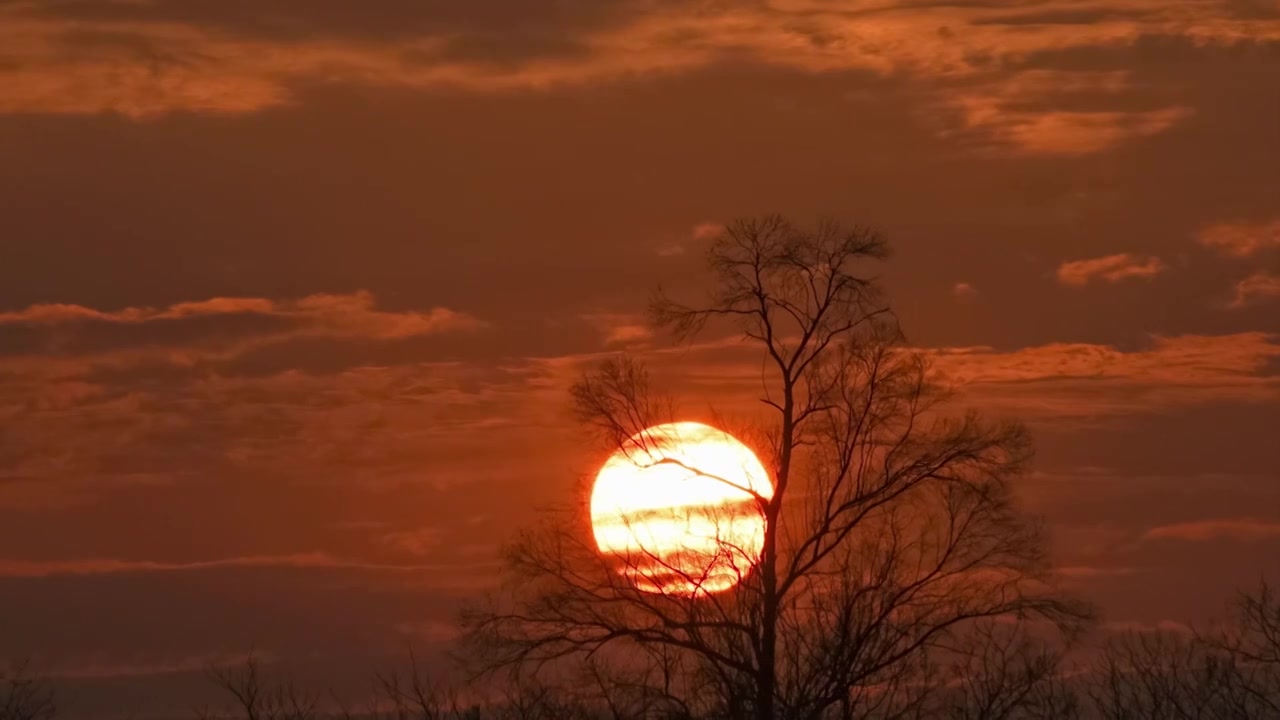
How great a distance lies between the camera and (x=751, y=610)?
31.6 metres

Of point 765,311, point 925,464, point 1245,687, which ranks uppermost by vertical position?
point 765,311

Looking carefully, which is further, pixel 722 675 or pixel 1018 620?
pixel 1018 620

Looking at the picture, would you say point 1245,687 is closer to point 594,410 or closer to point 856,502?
point 856,502

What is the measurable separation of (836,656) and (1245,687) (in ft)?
32.5

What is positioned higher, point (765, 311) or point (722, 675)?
point (765, 311)

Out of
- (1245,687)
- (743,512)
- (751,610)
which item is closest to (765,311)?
(743,512)

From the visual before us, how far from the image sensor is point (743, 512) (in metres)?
33.7

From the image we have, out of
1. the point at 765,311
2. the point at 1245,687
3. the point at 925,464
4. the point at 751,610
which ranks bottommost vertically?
the point at 1245,687

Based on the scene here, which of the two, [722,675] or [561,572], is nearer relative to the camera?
[722,675]

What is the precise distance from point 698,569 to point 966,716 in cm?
546

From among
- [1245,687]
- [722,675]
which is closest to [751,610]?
[722,675]

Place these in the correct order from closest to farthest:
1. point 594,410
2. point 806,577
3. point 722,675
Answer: point 722,675 → point 806,577 → point 594,410

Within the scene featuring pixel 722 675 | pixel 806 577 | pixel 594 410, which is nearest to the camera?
pixel 722 675

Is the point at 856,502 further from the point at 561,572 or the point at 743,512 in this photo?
the point at 561,572
